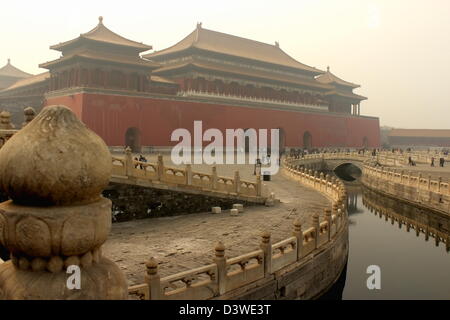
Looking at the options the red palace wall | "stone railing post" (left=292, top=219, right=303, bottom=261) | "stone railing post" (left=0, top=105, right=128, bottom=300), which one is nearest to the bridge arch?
the red palace wall

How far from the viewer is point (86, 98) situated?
24.4 m

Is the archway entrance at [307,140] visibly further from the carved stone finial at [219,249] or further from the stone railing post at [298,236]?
the carved stone finial at [219,249]

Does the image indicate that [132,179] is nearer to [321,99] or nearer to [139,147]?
[139,147]

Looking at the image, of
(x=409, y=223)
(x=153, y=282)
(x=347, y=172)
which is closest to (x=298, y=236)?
(x=153, y=282)

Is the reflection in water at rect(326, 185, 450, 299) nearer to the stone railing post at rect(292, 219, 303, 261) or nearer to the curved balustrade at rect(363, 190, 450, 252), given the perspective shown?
the curved balustrade at rect(363, 190, 450, 252)

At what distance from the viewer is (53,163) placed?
1738 millimetres

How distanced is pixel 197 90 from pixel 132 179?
71.7ft

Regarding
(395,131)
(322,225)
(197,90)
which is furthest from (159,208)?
(395,131)

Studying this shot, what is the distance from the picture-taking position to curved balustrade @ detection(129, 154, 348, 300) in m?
4.93

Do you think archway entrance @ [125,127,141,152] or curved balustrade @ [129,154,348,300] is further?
archway entrance @ [125,127,141,152]

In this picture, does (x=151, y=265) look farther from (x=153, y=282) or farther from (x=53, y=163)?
(x=53, y=163)

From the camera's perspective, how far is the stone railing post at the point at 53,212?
175cm

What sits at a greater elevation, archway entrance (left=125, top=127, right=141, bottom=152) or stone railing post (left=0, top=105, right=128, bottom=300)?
archway entrance (left=125, top=127, right=141, bottom=152)

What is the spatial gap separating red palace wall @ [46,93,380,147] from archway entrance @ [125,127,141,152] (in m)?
0.29
